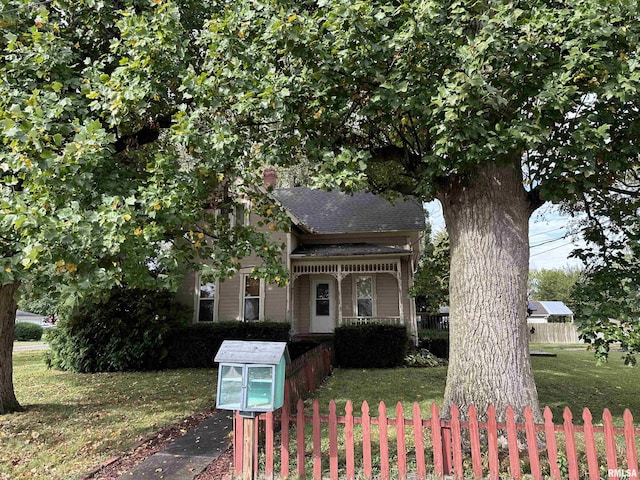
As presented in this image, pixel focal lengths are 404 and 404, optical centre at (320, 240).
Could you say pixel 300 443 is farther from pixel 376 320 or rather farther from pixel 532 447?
pixel 376 320

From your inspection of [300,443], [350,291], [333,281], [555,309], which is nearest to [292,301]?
[333,281]

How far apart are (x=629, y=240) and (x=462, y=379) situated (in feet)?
10.7

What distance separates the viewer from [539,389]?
9.25 metres

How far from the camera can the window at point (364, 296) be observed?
15.4 m

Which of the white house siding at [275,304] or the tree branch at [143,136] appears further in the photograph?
the white house siding at [275,304]

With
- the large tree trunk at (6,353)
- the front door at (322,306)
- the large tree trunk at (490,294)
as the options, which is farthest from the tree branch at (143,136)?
the front door at (322,306)

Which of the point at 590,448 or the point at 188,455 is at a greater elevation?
the point at 590,448

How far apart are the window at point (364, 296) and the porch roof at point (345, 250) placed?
1.37 m

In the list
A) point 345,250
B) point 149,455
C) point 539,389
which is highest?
point 345,250

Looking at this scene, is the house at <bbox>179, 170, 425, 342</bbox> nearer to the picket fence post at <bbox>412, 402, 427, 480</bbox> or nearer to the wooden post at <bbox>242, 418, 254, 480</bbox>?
the picket fence post at <bbox>412, 402, 427, 480</bbox>

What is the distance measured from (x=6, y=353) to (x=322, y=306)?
10.2 meters

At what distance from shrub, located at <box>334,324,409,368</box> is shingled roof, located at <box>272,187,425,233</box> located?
417 centimetres

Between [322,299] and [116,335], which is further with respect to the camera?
[322,299]

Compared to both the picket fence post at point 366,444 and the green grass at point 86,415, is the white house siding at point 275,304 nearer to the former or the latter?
the green grass at point 86,415
